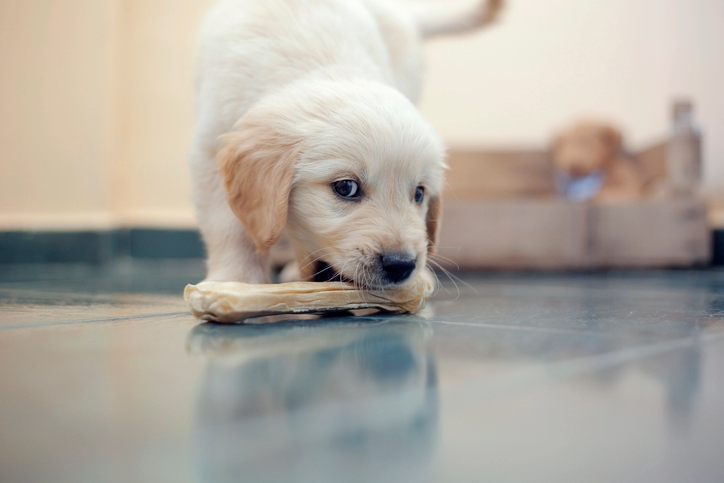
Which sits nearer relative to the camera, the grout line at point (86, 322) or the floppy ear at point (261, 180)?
the grout line at point (86, 322)

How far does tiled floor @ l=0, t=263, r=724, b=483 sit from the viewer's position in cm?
68

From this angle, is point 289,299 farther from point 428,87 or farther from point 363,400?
point 428,87

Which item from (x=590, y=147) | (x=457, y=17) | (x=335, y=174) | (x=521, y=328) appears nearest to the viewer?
Result: (x=521, y=328)

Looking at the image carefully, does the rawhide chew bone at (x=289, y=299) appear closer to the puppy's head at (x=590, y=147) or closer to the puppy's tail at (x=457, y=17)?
the puppy's tail at (x=457, y=17)

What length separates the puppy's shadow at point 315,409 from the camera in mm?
667

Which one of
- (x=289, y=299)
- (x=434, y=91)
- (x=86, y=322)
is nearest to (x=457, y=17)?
(x=434, y=91)

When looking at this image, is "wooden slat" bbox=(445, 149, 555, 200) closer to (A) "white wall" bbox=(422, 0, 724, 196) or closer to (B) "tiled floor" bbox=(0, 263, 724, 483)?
(A) "white wall" bbox=(422, 0, 724, 196)

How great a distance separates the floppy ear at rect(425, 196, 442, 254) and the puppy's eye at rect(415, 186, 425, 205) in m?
0.09

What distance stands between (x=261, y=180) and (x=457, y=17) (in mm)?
1819

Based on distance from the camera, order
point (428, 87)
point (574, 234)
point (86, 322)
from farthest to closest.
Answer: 1. point (428, 87)
2. point (574, 234)
3. point (86, 322)

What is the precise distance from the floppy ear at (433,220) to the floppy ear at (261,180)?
1.44 ft

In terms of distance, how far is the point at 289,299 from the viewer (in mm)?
1574

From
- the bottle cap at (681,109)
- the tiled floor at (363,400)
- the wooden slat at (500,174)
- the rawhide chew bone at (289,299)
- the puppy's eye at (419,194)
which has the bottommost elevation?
the tiled floor at (363,400)

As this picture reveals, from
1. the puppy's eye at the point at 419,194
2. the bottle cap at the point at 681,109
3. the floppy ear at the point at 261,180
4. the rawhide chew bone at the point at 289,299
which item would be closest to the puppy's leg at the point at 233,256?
the floppy ear at the point at 261,180
